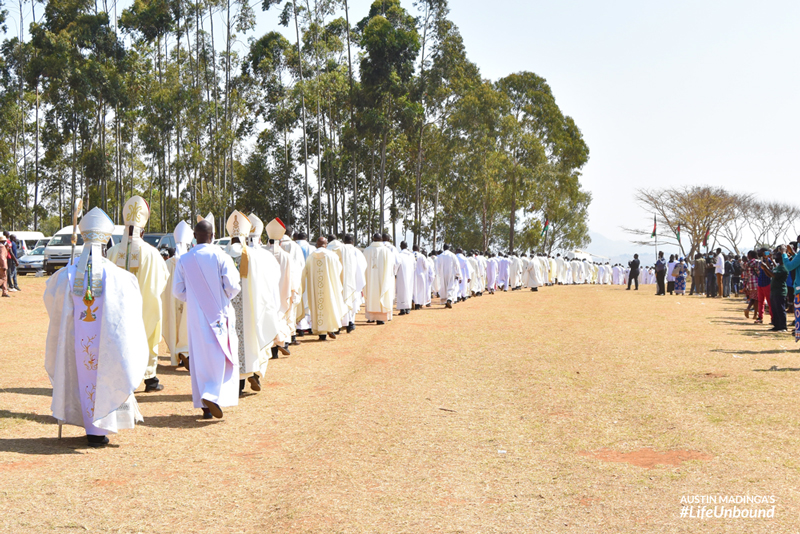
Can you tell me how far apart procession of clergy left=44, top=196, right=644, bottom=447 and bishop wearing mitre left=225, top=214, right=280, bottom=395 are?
1cm

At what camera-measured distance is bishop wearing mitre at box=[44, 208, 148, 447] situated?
6.04 m

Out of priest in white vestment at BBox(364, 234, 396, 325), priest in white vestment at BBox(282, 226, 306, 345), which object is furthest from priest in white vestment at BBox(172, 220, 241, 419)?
priest in white vestment at BBox(364, 234, 396, 325)

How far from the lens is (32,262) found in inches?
1275

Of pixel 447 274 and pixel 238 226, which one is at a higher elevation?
pixel 238 226

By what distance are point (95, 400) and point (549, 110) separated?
49.1 m

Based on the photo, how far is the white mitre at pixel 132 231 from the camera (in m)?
8.37

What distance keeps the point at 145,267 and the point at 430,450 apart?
4308mm

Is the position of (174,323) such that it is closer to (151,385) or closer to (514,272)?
(151,385)

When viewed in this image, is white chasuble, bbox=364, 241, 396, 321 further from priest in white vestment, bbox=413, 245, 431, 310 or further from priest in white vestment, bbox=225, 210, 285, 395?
priest in white vestment, bbox=225, 210, 285, 395

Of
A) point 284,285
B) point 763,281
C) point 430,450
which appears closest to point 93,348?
point 430,450

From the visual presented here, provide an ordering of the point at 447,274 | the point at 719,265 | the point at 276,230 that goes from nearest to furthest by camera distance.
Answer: the point at 276,230 → the point at 447,274 → the point at 719,265

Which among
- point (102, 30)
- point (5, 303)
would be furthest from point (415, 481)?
point (102, 30)

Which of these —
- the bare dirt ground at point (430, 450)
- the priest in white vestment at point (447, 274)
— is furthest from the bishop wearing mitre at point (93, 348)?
the priest in white vestment at point (447, 274)

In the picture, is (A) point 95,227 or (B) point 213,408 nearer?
(A) point 95,227
